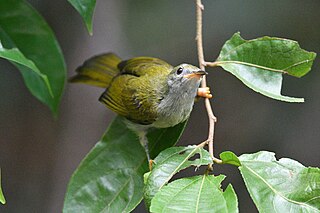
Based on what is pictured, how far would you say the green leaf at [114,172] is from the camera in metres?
1.93

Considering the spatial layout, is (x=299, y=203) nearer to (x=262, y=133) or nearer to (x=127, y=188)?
(x=127, y=188)

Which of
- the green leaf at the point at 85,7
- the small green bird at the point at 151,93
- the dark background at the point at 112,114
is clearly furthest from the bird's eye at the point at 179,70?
the dark background at the point at 112,114

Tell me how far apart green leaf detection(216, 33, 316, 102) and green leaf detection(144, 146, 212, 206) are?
33cm

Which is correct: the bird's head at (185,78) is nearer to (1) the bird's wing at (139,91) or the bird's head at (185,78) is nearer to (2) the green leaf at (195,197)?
(1) the bird's wing at (139,91)

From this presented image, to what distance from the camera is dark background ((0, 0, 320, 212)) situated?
4.20 meters

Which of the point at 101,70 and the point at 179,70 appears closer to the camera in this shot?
the point at 179,70

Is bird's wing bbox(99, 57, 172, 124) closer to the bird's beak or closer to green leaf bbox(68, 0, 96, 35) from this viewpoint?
the bird's beak

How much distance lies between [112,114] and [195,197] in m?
3.11

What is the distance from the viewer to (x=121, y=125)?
86.0 inches

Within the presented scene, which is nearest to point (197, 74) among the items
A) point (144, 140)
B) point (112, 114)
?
point (144, 140)

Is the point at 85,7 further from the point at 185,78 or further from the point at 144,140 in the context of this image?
the point at 144,140

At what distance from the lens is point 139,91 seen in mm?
2270

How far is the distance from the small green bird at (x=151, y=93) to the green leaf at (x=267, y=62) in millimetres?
147

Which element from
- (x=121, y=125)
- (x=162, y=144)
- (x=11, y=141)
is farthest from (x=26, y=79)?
(x=11, y=141)
